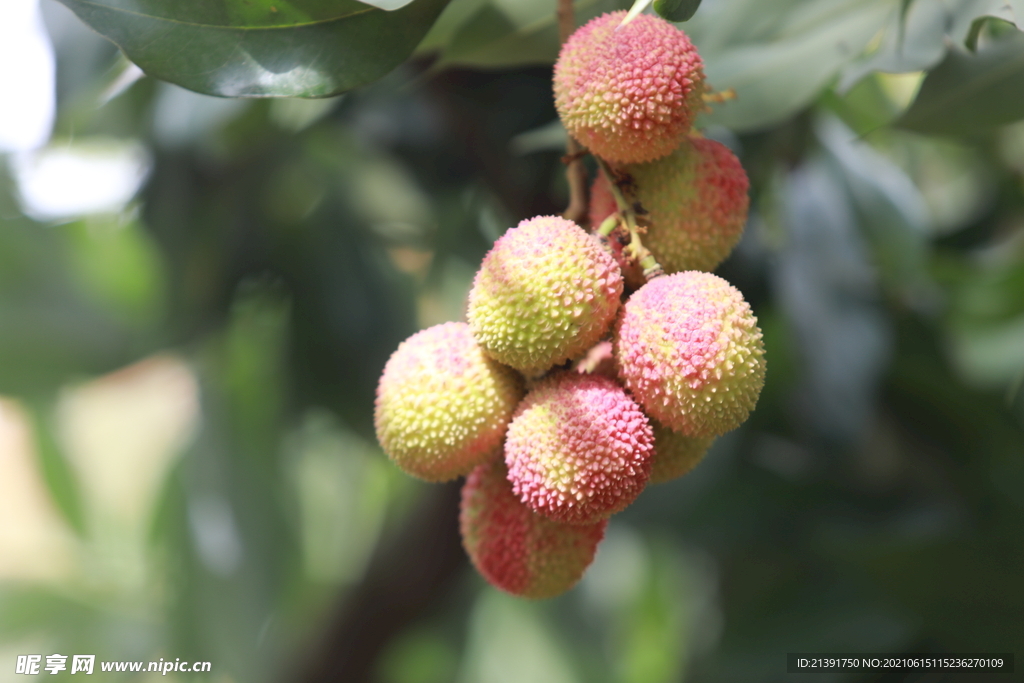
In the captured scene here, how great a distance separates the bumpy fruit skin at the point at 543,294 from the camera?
47 centimetres

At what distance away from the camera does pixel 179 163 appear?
1.19 metres

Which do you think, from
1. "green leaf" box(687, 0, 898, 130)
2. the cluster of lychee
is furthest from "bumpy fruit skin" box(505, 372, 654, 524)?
"green leaf" box(687, 0, 898, 130)

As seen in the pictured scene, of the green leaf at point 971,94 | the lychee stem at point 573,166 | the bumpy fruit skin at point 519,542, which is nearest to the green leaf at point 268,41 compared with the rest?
the lychee stem at point 573,166

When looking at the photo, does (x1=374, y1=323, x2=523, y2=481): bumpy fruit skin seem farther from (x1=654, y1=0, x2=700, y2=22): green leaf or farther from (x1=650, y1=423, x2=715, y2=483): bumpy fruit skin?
(x1=654, y1=0, x2=700, y2=22): green leaf

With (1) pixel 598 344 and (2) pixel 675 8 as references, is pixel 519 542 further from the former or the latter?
(2) pixel 675 8

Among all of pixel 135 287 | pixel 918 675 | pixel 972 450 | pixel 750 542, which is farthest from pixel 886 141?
pixel 135 287

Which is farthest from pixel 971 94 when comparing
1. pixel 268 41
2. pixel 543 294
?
pixel 268 41

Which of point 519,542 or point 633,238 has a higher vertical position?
point 633,238

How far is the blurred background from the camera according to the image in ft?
3.53

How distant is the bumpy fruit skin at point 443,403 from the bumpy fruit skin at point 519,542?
0.04 meters

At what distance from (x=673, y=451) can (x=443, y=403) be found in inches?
6.4

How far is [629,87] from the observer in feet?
1.52

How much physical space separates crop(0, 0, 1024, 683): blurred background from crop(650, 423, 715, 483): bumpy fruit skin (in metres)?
0.40

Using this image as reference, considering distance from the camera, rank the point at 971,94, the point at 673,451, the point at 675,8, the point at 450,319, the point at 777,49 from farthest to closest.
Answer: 1. the point at 450,319
2. the point at 777,49
3. the point at 971,94
4. the point at 673,451
5. the point at 675,8
